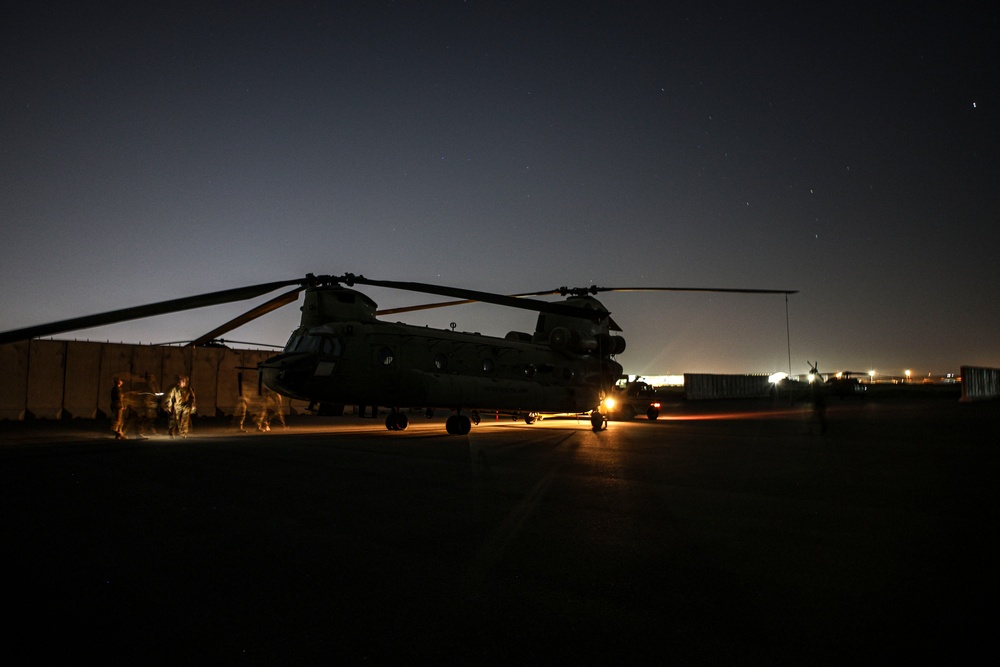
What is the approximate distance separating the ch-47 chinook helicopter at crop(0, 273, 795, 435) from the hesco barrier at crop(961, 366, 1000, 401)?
41074 millimetres

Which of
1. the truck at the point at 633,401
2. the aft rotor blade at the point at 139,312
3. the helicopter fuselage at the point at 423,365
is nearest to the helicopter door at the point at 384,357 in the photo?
the helicopter fuselage at the point at 423,365

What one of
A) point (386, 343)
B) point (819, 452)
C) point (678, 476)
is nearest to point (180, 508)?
point (678, 476)

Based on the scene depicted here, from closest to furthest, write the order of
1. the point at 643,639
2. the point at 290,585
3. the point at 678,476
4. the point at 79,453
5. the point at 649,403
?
1. the point at 643,639
2. the point at 290,585
3. the point at 678,476
4. the point at 79,453
5. the point at 649,403

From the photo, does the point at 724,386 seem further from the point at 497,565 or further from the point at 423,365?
the point at 497,565

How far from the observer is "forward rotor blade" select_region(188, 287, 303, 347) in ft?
44.8

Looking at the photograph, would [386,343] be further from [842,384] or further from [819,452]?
[842,384]

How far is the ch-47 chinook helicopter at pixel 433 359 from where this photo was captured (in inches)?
578

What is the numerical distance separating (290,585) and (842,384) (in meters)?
60.4

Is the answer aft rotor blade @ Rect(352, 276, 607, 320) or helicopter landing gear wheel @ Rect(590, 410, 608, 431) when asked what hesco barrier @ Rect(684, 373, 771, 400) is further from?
aft rotor blade @ Rect(352, 276, 607, 320)

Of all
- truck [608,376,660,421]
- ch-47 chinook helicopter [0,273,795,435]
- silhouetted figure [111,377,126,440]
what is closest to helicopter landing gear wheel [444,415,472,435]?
ch-47 chinook helicopter [0,273,795,435]

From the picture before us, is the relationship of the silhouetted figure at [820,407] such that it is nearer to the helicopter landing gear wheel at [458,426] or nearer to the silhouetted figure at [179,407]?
the helicopter landing gear wheel at [458,426]

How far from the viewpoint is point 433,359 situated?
1694cm

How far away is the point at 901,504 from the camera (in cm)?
664

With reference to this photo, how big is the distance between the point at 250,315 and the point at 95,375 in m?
15.6
